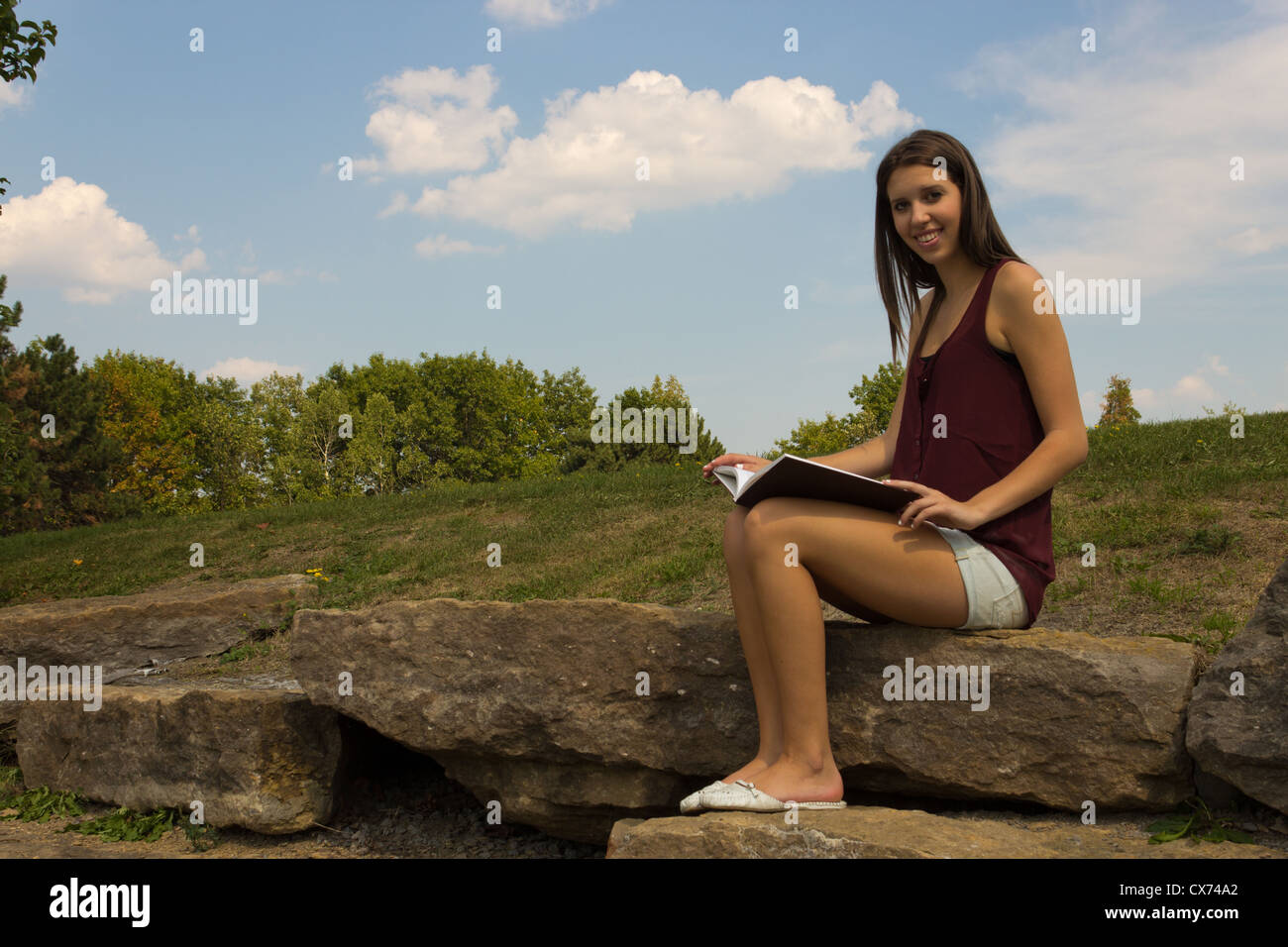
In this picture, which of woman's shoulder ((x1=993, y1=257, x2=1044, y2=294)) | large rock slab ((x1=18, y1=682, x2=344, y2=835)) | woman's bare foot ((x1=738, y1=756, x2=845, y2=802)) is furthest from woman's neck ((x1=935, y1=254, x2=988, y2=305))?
large rock slab ((x1=18, y1=682, x2=344, y2=835))

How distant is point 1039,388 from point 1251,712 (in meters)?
1.24

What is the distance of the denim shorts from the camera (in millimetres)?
3084

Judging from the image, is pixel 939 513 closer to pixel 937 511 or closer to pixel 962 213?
pixel 937 511

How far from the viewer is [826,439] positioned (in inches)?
1745

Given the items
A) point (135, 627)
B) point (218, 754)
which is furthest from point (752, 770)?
point (135, 627)

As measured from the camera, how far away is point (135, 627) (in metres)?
7.70

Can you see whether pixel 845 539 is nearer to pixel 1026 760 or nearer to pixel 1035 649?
pixel 1035 649

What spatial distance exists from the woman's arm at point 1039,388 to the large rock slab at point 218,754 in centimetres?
344

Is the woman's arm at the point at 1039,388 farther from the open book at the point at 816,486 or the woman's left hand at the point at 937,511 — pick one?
the open book at the point at 816,486

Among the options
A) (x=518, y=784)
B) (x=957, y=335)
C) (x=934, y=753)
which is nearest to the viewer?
(x=957, y=335)

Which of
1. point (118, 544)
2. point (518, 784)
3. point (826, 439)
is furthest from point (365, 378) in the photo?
point (518, 784)

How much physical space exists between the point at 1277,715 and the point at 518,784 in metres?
2.91

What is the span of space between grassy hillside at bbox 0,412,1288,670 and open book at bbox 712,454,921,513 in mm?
2041
